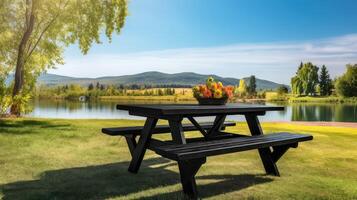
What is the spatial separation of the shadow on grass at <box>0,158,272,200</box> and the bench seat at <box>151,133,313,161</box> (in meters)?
0.78

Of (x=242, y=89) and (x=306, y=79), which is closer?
(x=306, y=79)

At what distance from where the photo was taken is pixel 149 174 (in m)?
7.08

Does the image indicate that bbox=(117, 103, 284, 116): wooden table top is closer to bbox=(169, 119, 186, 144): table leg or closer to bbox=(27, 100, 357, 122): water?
bbox=(169, 119, 186, 144): table leg

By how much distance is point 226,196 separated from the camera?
565cm

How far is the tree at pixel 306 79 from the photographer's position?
354 feet

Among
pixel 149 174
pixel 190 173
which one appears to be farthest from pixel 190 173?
pixel 149 174

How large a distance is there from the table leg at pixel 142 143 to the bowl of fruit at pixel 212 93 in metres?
1.18

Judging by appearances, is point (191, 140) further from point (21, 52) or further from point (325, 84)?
point (325, 84)

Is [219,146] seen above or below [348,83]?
below

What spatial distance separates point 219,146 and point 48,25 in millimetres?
16936

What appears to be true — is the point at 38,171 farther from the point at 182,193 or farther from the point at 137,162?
the point at 182,193

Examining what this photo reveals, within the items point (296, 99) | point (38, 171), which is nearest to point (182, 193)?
point (38, 171)

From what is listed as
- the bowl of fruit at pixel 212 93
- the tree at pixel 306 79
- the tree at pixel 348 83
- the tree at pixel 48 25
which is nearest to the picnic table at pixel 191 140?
the bowl of fruit at pixel 212 93

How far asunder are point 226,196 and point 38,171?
156 inches
